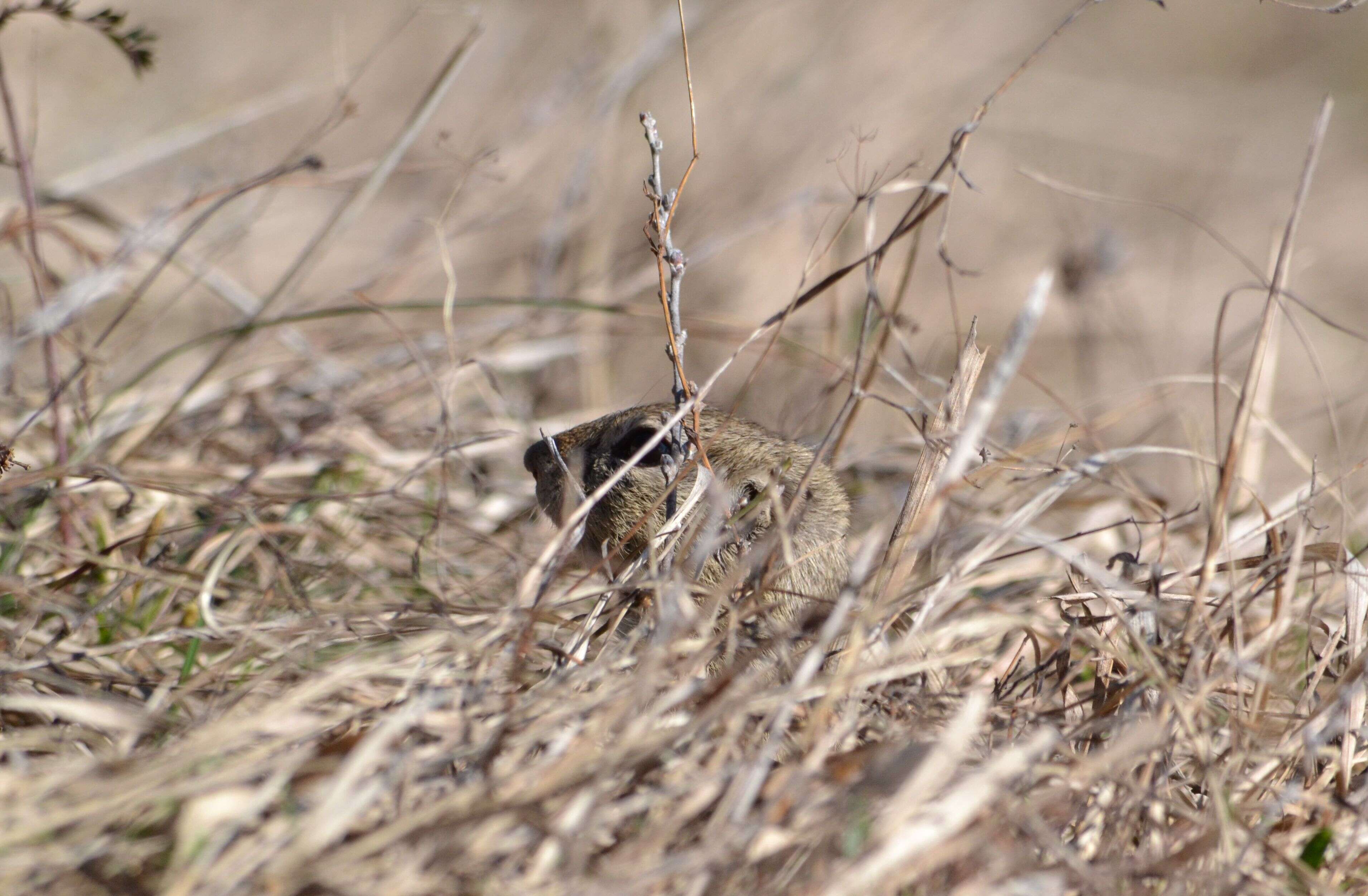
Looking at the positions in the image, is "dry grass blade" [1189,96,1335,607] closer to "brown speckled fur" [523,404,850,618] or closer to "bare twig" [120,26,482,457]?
"brown speckled fur" [523,404,850,618]

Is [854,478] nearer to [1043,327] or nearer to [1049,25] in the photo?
[1043,327]

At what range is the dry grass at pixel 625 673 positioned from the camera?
1.39 meters

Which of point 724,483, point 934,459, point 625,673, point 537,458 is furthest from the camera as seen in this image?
point 537,458

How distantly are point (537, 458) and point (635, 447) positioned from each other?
297 mm

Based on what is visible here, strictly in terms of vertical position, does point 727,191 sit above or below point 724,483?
above

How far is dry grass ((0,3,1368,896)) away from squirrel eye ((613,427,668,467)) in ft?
1.14

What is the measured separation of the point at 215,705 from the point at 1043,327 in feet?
20.1

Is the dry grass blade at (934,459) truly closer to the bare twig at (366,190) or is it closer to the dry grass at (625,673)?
the dry grass at (625,673)

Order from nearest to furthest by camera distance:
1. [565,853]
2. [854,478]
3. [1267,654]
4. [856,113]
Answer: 1. [565,853]
2. [1267,654]
3. [854,478]
4. [856,113]

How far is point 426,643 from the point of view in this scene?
1.75 metres

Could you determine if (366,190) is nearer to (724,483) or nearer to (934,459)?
(724,483)

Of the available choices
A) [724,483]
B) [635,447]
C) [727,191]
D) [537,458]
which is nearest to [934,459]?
[724,483]

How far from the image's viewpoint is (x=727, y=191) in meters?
6.48

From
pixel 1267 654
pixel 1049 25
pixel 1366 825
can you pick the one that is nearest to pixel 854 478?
pixel 1267 654
